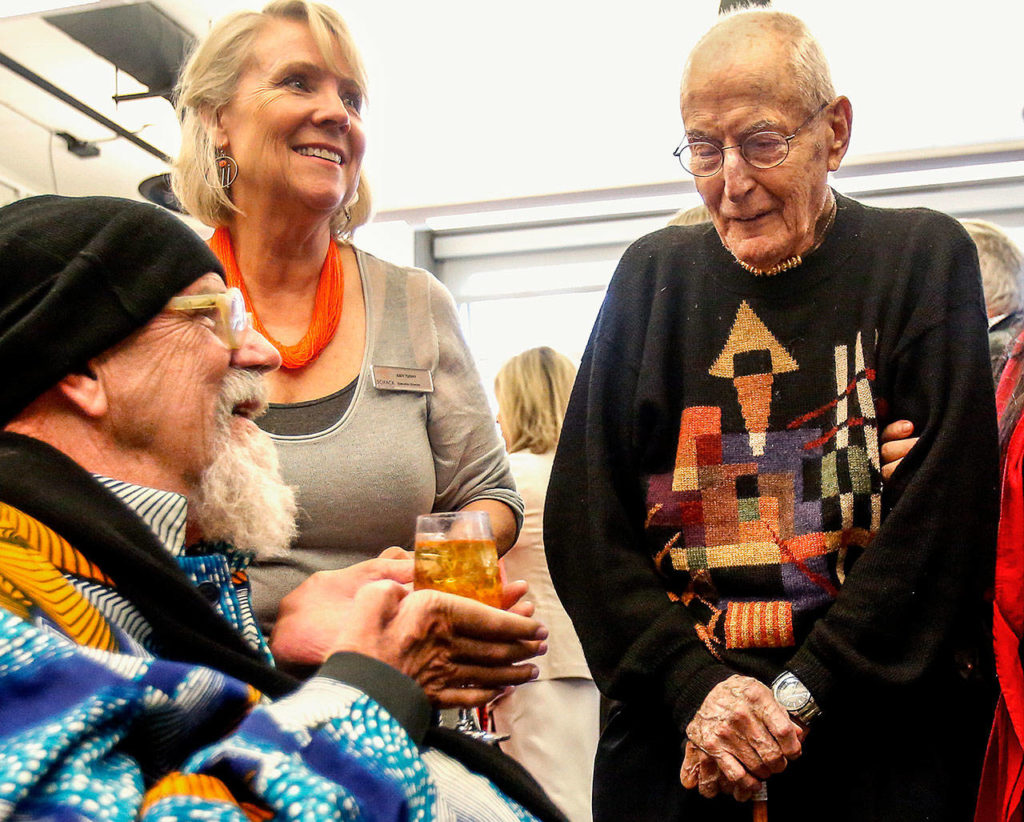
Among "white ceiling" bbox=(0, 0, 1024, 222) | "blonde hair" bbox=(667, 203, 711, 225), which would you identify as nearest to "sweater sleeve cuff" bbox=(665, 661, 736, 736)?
"blonde hair" bbox=(667, 203, 711, 225)

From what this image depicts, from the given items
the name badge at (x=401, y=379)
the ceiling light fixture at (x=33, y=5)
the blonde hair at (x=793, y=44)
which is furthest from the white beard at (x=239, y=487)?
the ceiling light fixture at (x=33, y=5)

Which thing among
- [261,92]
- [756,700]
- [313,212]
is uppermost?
[261,92]

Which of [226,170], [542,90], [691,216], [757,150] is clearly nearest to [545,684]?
[691,216]

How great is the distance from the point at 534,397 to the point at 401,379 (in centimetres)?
218

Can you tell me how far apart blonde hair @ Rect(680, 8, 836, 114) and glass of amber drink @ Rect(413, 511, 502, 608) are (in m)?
0.84

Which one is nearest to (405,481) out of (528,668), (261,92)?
(528,668)

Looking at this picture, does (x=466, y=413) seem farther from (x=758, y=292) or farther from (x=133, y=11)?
(x=133, y=11)

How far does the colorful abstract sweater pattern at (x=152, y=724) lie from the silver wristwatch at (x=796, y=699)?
576 mm

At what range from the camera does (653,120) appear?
6605mm

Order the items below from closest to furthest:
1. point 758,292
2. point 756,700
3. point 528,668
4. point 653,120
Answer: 1. point 528,668
2. point 756,700
3. point 758,292
4. point 653,120

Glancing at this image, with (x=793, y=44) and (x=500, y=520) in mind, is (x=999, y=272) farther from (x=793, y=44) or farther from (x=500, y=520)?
(x=500, y=520)

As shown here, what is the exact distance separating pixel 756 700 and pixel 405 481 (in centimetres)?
79

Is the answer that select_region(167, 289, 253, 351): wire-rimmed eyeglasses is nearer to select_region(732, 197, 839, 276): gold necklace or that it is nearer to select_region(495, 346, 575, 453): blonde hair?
select_region(732, 197, 839, 276): gold necklace

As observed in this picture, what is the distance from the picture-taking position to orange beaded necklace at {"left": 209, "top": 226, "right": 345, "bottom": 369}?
2071mm
